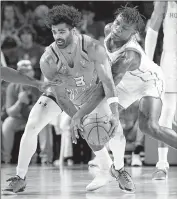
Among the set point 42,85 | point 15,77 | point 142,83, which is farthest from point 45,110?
point 142,83

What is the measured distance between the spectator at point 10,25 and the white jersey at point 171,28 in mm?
3917

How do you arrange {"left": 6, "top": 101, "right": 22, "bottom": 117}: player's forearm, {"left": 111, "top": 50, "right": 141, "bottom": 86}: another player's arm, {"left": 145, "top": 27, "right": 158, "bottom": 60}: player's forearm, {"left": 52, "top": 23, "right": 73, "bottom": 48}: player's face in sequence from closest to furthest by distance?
{"left": 52, "top": 23, "right": 73, "bottom": 48}: player's face < {"left": 111, "top": 50, "right": 141, "bottom": 86}: another player's arm < {"left": 145, "top": 27, "right": 158, "bottom": 60}: player's forearm < {"left": 6, "top": 101, "right": 22, "bottom": 117}: player's forearm

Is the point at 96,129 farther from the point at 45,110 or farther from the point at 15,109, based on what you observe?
the point at 15,109

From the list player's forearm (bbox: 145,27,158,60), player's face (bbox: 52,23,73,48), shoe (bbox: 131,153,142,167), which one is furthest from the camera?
shoe (bbox: 131,153,142,167)

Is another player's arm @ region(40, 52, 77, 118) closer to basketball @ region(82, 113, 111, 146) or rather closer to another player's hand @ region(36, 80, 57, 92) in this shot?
basketball @ region(82, 113, 111, 146)

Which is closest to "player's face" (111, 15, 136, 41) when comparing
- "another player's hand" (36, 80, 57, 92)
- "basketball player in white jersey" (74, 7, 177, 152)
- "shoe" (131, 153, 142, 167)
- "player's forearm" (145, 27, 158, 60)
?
"basketball player in white jersey" (74, 7, 177, 152)

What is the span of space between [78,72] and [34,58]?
5052 millimetres

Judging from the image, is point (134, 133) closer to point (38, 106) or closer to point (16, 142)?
point (16, 142)

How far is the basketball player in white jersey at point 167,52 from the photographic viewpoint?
6.61m

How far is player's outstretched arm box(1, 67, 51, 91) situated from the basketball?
73 centimetres

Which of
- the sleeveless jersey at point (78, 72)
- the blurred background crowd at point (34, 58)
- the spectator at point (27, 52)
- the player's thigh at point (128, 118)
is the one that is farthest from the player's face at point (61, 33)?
the spectator at point (27, 52)

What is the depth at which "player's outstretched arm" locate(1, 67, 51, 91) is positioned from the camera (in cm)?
412

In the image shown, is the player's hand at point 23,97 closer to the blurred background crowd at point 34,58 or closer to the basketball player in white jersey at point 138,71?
the blurred background crowd at point 34,58

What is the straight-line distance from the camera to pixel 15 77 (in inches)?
173
